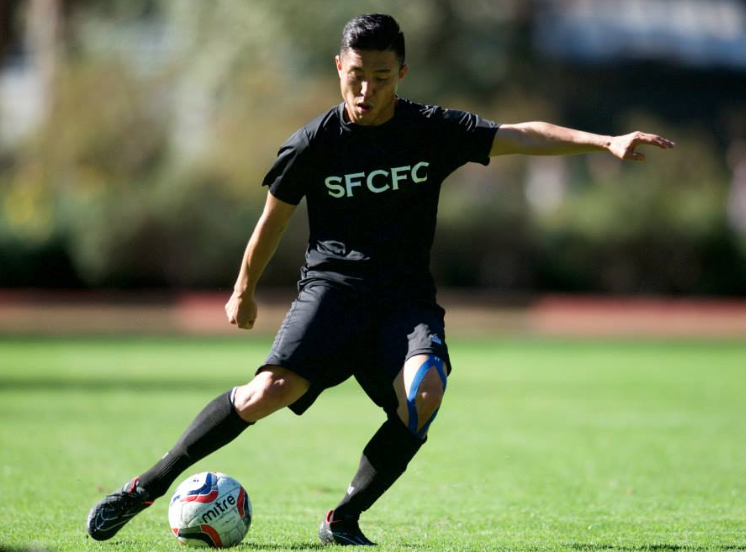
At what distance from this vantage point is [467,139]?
5.69m

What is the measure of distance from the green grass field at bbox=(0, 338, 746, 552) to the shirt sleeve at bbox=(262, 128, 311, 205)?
167 cm

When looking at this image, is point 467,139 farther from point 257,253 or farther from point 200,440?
point 200,440

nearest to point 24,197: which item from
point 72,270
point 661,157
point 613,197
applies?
point 72,270

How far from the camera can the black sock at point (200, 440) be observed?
5543mm

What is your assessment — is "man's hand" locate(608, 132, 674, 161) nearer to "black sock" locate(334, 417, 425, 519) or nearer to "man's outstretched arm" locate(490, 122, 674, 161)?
"man's outstretched arm" locate(490, 122, 674, 161)

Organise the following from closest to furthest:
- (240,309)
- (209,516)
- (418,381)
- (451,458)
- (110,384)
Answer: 1. (418,381)
2. (209,516)
3. (240,309)
4. (451,458)
5. (110,384)

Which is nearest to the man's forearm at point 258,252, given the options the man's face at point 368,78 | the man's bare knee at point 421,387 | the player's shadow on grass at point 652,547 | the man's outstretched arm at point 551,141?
the man's face at point 368,78

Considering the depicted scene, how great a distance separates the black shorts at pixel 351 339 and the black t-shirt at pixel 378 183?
3.3 inches

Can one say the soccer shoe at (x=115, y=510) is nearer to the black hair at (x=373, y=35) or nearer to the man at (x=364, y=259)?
the man at (x=364, y=259)

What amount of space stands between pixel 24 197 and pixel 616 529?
28.7 meters

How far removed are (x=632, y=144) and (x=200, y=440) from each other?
2.43 meters

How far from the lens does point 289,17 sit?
3616 cm

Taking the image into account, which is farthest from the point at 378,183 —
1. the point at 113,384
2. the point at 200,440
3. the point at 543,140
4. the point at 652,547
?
the point at 113,384

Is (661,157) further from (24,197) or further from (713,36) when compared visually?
(713,36)
